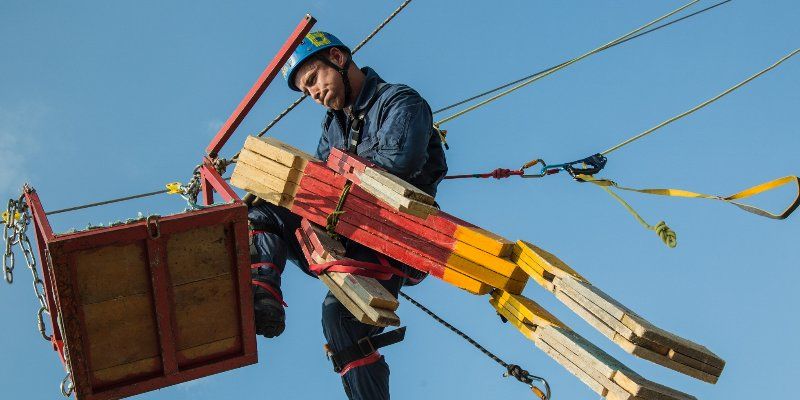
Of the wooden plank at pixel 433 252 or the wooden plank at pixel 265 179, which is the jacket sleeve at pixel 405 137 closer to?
the wooden plank at pixel 433 252

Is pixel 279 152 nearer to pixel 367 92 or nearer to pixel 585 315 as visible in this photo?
pixel 367 92

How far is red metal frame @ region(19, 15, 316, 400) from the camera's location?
7652 mm

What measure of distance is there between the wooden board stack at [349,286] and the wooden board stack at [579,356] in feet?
3.25

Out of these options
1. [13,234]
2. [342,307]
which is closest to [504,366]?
[342,307]

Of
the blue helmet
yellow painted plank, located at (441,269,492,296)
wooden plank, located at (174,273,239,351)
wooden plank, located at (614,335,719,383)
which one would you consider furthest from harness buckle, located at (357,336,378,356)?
the blue helmet

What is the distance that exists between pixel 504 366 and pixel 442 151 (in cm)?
213

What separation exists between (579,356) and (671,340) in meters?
0.67

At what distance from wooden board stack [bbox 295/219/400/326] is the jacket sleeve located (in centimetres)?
80

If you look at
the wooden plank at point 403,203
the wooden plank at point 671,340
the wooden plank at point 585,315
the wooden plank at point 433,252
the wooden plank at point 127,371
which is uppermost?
the wooden plank at point 403,203

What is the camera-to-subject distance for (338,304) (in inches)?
369

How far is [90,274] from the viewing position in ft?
25.5

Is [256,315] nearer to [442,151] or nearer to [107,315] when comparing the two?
[107,315]

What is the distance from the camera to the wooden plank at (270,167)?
9266 millimetres

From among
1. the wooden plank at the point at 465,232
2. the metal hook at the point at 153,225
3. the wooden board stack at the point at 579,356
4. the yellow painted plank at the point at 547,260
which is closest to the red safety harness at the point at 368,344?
the wooden plank at the point at 465,232
